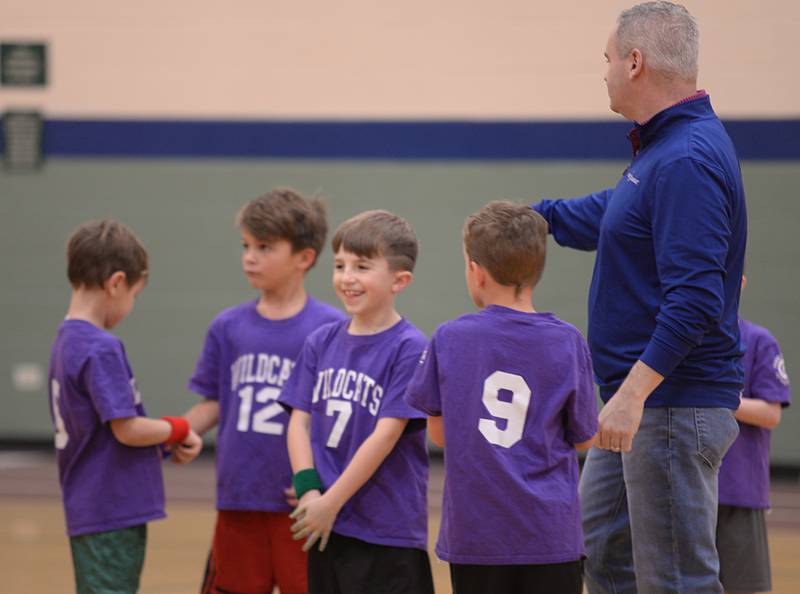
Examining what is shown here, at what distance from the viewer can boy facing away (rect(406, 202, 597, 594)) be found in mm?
2986

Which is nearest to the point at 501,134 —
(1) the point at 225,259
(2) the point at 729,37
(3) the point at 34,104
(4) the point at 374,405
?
(2) the point at 729,37

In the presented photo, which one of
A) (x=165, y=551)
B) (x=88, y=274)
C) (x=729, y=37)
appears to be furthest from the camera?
(x=729, y=37)

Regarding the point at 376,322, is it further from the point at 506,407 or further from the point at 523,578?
the point at 523,578

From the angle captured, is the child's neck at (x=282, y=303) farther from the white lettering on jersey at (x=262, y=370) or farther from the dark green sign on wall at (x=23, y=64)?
the dark green sign on wall at (x=23, y=64)

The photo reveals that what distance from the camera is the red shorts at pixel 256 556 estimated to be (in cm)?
392

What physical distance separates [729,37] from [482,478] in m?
5.76

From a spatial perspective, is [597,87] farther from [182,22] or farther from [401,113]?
[182,22]

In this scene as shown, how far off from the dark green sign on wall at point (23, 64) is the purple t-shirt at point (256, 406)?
5313mm

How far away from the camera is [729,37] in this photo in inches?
313

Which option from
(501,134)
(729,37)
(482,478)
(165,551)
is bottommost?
(165,551)

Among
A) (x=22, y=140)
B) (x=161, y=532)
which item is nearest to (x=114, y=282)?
(x=161, y=532)

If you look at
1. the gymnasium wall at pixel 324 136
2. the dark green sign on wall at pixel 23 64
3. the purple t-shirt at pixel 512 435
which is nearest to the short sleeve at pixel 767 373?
the purple t-shirt at pixel 512 435

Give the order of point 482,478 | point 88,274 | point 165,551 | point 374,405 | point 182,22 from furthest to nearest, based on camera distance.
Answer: point 182,22 → point 165,551 → point 88,274 → point 374,405 → point 482,478

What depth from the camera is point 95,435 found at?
12.4 feet
